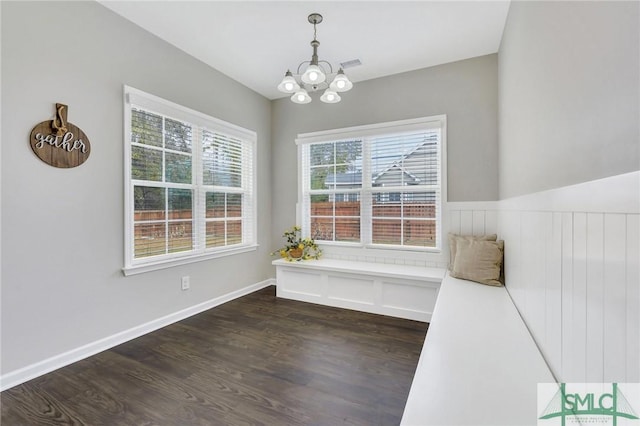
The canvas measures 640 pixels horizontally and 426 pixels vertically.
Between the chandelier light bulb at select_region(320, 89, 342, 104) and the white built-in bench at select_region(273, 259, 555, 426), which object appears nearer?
the white built-in bench at select_region(273, 259, 555, 426)

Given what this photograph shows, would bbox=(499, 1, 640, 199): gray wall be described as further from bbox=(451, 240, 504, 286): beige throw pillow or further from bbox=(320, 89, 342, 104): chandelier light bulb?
bbox=(320, 89, 342, 104): chandelier light bulb

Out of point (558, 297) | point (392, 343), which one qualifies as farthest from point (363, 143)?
point (558, 297)

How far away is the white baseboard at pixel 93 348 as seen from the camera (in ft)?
6.17

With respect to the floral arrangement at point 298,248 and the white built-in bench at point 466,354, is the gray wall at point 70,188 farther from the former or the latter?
the white built-in bench at point 466,354

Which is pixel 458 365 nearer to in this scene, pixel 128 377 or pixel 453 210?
pixel 128 377

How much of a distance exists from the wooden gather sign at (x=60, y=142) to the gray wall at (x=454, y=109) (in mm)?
2590

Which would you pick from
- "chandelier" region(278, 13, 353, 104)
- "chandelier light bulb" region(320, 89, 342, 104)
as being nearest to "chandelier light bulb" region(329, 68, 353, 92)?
"chandelier" region(278, 13, 353, 104)

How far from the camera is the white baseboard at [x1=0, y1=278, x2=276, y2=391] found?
6.17 ft

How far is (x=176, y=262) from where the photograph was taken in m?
2.94

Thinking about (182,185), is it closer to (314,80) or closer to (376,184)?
(314,80)

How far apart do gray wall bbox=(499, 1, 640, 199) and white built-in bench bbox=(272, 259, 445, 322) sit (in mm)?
1356

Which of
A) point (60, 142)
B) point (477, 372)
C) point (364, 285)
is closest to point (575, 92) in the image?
point (477, 372)

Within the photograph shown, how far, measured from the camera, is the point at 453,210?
3217 millimetres

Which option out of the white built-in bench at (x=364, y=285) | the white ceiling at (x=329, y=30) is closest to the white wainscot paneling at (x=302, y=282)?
the white built-in bench at (x=364, y=285)
